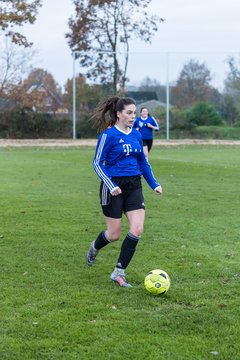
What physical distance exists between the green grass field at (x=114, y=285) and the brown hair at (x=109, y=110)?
5.43 feet

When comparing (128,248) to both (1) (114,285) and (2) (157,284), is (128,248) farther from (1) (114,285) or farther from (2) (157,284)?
(2) (157,284)

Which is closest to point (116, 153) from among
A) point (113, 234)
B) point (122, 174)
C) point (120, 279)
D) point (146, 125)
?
point (122, 174)

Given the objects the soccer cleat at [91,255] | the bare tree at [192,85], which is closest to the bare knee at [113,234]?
the soccer cleat at [91,255]

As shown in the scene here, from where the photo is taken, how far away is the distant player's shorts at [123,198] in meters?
6.07

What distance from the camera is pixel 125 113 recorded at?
19.9ft

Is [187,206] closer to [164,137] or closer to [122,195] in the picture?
[122,195]

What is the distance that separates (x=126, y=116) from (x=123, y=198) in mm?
857

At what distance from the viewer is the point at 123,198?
613 centimetres

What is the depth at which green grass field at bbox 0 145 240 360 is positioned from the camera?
434 centimetres

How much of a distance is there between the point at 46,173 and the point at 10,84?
90.2 feet

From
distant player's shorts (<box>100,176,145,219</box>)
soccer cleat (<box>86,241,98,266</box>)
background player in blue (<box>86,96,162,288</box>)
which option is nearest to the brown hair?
background player in blue (<box>86,96,162,288</box>)

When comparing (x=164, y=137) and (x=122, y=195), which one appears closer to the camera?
(x=122, y=195)

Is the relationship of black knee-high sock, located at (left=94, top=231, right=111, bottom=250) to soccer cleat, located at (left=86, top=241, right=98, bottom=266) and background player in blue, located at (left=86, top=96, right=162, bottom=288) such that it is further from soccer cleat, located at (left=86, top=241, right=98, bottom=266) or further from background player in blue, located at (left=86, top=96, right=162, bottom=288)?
background player in blue, located at (left=86, top=96, right=162, bottom=288)

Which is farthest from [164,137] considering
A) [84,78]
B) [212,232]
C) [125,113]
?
[125,113]
